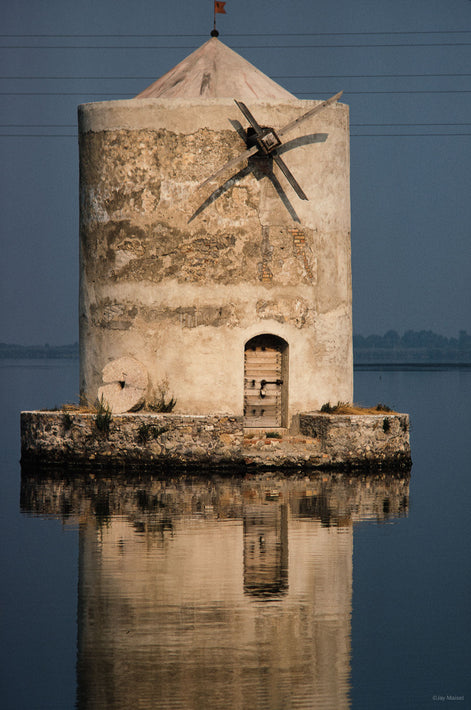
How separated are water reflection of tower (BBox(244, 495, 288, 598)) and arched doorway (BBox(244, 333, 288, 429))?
4913 mm

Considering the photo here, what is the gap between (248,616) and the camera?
8.13m

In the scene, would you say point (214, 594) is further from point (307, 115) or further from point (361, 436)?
point (307, 115)

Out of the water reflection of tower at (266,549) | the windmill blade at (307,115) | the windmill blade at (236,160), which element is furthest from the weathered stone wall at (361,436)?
the windmill blade at (307,115)

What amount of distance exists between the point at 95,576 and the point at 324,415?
344 inches

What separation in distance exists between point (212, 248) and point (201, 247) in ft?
0.61

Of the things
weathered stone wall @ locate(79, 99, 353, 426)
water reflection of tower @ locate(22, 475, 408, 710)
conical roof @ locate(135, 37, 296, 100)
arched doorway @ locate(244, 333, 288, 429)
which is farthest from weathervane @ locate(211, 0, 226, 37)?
water reflection of tower @ locate(22, 475, 408, 710)

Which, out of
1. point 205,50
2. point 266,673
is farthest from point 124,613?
point 205,50

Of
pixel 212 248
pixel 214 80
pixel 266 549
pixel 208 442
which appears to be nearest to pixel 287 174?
pixel 212 248

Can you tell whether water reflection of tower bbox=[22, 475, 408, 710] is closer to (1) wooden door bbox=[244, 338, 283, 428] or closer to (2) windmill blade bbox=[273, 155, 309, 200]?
(1) wooden door bbox=[244, 338, 283, 428]

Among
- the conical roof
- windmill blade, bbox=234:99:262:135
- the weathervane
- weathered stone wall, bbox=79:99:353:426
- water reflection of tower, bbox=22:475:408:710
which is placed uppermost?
the weathervane

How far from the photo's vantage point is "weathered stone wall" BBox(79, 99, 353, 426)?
58.6 feet

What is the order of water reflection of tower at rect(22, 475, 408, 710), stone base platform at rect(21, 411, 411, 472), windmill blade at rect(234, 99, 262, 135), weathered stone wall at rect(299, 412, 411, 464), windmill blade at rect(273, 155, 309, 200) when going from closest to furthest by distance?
1. water reflection of tower at rect(22, 475, 408, 710)
2. stone base platform at rect(21, 411, 411, 472)
3. weathered stone wall at rect(299, 412, 411, 464)
4. windmill blade at rect(234, 99, 262, 135)
5. windmill blade at rect(273, 155, 309, 200)

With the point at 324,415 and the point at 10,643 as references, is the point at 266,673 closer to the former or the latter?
the point at 10,643

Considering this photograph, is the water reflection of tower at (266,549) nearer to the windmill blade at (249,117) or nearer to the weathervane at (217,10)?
the windmill blade at (249,117)
